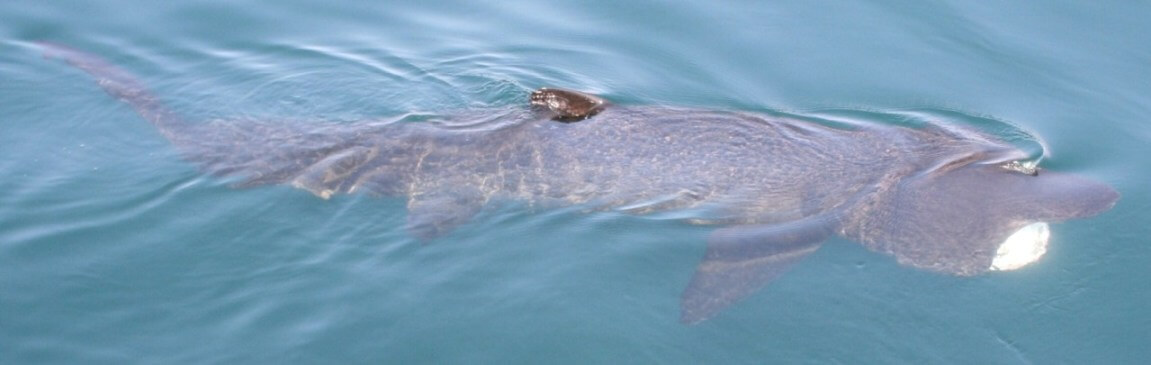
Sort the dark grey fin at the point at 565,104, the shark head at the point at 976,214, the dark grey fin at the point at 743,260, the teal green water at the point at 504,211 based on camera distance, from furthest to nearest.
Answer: the dark grey fin at the point at 565,104, the shark head at the point at 976,214, the dark grey fin at the point at 743,260, the teal green water at the point at 504,211

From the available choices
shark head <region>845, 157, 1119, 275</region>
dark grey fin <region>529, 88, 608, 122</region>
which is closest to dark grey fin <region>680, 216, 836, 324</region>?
shark head <region>845, 157, 1119, 275</region>

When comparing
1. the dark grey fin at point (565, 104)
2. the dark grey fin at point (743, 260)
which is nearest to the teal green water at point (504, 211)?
the dark grey fin at point (743, 260)

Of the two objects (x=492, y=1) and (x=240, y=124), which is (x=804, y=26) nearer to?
(x=492, y=1)

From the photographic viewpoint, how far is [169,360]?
609 centimetres

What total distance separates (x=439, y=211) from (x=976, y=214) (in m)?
4.05

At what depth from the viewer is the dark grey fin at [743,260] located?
271 inches

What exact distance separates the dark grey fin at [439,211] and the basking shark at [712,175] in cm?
1

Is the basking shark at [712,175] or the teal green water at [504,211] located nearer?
the teal green water at [504,211]

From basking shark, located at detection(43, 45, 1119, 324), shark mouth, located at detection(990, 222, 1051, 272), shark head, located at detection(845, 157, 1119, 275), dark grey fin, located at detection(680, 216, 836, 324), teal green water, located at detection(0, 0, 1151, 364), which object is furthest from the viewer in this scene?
basking shark, located at detection(43, 45, 1119, 324)

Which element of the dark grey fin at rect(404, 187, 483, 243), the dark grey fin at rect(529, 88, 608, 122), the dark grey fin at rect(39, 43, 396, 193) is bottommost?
the dark grey fin at rect(404, 187, 483, 243)

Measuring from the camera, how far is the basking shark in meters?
7.62

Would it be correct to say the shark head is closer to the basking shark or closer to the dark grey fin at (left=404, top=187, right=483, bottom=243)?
the basking shark

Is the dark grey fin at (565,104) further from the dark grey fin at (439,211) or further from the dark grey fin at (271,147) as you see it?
the dark grey fin at (271,147)

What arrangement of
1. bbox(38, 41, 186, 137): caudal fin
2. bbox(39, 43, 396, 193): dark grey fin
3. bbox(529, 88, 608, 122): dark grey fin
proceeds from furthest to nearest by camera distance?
bbox(38, 41, 186, 137): caudal fin → bbox(529, 88, 608, 122): dark grey fin → bbox(39, 43, 396, 193): dark grey fin
